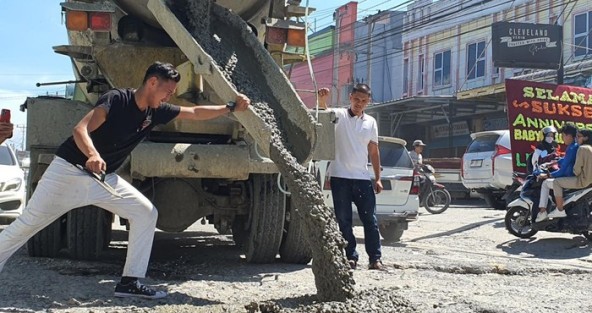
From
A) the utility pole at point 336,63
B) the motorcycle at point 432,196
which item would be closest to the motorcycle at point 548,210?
the motorcycle at point 432,196

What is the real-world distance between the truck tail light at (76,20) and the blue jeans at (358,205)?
104 inches

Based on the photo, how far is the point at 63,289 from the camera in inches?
185

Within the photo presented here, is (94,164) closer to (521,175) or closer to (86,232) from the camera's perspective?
(86,232)

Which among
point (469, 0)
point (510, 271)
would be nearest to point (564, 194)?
point (510, 271)

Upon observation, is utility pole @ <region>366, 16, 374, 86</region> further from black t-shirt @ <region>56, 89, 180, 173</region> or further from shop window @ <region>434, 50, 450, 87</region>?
black t-shirt @ <region>56, 89, 180, 173</region>

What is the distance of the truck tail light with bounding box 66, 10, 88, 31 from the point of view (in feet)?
16.7

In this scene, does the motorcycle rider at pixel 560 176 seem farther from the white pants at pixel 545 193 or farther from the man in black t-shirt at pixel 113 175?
the man in black t-shirt at pixel 113 175

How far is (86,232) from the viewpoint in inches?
229

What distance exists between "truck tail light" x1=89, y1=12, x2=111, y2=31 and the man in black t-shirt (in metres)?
0.87

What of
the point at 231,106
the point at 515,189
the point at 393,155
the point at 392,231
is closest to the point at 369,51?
the point at 515,189

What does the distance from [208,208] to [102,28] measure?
6.41ft

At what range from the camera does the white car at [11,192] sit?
1030cm

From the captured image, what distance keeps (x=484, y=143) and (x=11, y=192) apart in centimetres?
1024

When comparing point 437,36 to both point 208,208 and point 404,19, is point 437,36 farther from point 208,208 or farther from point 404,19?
point 208,208
